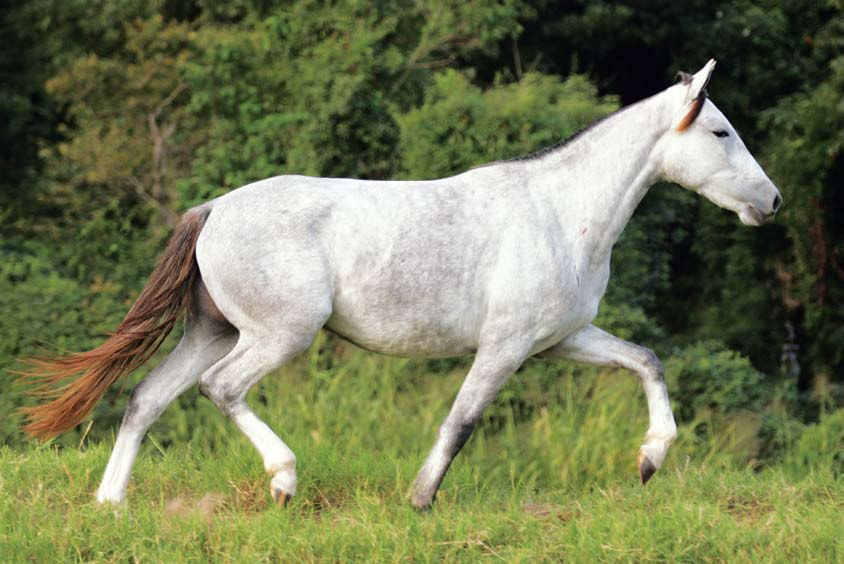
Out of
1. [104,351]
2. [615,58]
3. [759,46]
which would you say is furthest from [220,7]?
[104,351]

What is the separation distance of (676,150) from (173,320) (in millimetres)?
2291

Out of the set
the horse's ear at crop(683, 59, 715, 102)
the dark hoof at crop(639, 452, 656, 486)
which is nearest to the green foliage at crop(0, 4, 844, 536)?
the dark hoof at crop(639, 452, 656, 486)

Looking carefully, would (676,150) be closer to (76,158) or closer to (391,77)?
(391,77)

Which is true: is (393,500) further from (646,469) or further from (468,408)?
(646,469)

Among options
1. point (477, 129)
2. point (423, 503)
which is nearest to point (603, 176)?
point (423, 503)

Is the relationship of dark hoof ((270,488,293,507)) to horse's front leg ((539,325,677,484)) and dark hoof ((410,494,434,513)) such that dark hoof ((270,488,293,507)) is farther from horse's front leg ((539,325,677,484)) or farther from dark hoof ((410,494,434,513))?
horse's front leg ((539,325,677,484))

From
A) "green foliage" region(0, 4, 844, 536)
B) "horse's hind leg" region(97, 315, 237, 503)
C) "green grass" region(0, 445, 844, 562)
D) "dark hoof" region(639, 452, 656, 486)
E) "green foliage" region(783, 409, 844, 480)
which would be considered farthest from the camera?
"green foliage" region(783, 409, 844, 480)

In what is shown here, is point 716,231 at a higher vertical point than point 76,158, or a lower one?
lower

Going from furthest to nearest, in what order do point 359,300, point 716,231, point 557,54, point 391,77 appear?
point 557,54 → point 716,231 → point 391,77 → point 359,300

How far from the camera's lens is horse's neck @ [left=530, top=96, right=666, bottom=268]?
538 centimetres

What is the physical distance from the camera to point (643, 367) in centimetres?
545

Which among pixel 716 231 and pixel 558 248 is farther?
pixel 716 231

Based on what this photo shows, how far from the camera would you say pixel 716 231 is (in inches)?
523

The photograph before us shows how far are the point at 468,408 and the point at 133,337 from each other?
1.46 meters
